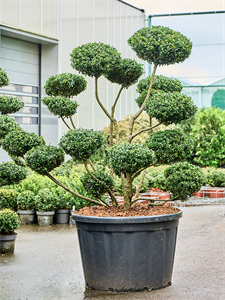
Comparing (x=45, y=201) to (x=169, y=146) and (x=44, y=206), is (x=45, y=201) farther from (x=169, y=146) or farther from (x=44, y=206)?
(x=169, y=146)

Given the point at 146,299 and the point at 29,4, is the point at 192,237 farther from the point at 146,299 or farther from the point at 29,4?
the point at 29,4

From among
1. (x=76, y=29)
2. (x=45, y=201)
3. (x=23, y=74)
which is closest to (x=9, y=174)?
(x=45, y=201)

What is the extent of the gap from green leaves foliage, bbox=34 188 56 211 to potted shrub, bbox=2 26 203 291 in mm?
3528

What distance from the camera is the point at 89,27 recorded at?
16.4m

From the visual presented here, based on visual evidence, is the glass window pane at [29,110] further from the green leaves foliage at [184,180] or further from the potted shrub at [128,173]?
the green leaves foliage at [184,180]

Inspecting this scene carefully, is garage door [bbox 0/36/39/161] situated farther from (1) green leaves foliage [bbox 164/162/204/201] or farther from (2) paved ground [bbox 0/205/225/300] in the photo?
(1) green leaves foliage [bbox 164/162/204/201]

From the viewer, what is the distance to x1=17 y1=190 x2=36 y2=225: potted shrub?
765 cm

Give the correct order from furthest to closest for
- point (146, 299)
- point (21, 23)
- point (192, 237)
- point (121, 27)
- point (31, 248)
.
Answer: point (121, 27)
point (21, 23)
point (192, 237)
point (31, 248)
point (146, 299)

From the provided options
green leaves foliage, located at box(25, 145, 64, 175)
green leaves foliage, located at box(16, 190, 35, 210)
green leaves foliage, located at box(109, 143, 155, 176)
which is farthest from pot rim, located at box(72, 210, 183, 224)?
green leaves foliage, located at box(16, 190, 35, 210)

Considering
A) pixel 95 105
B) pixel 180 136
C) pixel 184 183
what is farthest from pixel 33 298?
pixel 95 105

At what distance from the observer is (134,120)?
13.5 ft

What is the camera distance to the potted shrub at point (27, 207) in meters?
7.65

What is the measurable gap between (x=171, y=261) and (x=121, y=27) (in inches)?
650

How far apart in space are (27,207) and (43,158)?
4.43 m
